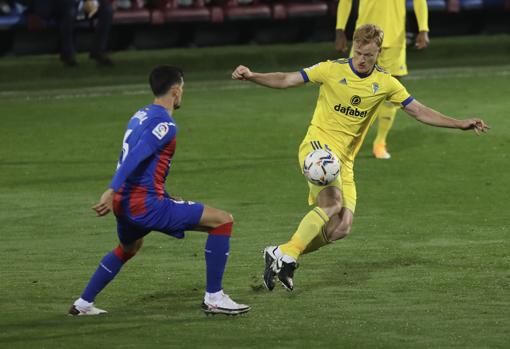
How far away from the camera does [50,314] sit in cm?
786

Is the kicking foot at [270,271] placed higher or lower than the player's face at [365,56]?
lower

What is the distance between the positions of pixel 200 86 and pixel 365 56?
36.4ft

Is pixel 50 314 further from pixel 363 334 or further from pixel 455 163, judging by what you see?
pixel 455 163

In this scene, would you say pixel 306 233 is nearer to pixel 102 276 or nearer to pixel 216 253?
pixel 216 253

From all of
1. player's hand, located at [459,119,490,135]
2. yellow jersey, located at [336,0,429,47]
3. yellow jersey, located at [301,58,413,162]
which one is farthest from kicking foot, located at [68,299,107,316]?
yellow jersey, located at [336,0,429,47]

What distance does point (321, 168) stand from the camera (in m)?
8.57

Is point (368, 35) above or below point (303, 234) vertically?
above

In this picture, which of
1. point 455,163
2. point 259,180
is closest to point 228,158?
point 259,180

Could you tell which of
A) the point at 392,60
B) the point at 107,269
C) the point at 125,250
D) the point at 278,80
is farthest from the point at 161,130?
the point at 392,60

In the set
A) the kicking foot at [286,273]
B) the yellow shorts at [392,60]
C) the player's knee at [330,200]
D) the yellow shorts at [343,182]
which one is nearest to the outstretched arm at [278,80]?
the yellow shorts at [343,182]

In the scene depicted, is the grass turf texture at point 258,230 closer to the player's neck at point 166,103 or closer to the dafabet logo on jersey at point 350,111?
the dafabet logo on jersey at point 350,111

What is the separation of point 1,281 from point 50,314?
1.09m

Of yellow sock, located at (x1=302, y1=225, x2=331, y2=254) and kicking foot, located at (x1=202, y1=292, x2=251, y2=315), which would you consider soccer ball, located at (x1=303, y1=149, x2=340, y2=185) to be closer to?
yellow sock, located at (x1=302, y1=225, x2=331, y2=254)

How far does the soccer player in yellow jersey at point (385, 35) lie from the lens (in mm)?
13828
